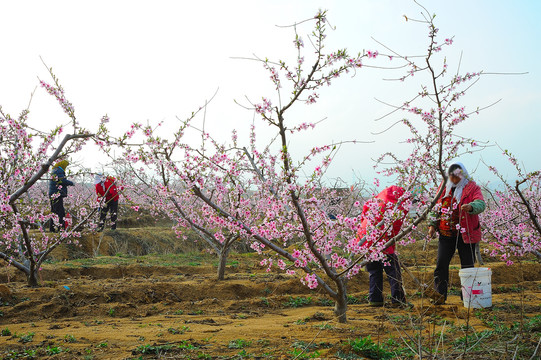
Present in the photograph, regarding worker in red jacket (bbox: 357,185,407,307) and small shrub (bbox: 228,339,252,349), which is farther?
worker in red jacket (bbox: 357,185,407,307)

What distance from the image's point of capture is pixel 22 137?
518cm

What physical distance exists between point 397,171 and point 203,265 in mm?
5684

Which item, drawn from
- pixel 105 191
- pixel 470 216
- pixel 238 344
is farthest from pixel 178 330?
pixel 105 191

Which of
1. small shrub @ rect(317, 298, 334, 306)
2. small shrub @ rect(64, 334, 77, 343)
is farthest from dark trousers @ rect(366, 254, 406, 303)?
small shrub @ rect(64, 334, 77, 343)

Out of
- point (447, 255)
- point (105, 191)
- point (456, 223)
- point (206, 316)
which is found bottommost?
point (206, 316)

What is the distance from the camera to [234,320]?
18.3ft

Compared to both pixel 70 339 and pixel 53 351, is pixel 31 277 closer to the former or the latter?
pixel 70 339

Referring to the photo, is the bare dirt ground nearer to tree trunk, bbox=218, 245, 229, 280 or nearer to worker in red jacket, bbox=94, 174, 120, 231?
tree trunk, bbox=218, 245, 229, 280

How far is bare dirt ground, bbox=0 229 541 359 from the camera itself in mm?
3707

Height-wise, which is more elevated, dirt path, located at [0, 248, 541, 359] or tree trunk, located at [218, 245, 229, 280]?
tree trunk, located at [218, 245, 229, 280]

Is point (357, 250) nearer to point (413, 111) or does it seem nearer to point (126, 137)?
point (413, 111)

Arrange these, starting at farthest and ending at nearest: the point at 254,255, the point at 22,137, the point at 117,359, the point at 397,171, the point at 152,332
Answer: the point at 254,255, the point at 397,171, the point at 22,137, the point at 152,332, the point at 117,359

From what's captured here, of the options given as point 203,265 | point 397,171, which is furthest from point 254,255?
point 397,171

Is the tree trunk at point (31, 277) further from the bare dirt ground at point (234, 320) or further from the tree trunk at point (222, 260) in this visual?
the tree trunk at point (222, 260)
